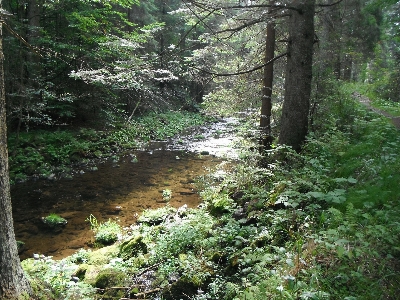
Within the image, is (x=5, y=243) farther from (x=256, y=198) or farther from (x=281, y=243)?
(x=256, y=198)

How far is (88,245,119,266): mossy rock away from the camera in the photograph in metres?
6.29

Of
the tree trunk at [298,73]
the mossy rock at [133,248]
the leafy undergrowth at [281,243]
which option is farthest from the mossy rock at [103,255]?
the tree trunk at [298,73]

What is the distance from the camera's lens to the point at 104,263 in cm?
622

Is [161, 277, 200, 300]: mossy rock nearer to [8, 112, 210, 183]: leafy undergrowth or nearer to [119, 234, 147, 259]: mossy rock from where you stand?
[119, 234, 147, 259]: mossy rock

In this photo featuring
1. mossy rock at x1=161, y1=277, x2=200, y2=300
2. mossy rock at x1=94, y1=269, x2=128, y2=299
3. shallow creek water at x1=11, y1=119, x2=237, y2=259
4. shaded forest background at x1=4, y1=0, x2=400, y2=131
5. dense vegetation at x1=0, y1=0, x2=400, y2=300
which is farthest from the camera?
shallow creek water at x1=11, y1=119, x2=237, y2=259

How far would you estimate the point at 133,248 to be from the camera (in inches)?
256

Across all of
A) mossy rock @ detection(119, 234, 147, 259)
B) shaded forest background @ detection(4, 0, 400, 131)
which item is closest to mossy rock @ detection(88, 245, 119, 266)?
mossy rock @ detection(119, 234, 147, 259)

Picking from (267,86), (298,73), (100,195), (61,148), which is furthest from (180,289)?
(61,148)

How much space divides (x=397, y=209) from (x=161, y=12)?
32301 mm

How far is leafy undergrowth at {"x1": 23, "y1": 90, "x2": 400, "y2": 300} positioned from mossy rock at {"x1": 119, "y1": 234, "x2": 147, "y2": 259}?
0.9 inches

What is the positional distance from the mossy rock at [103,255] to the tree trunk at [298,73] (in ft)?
15.9

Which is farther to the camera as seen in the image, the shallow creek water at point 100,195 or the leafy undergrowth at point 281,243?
the shallow creek water at point 100,195

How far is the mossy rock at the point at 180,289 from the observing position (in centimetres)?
479

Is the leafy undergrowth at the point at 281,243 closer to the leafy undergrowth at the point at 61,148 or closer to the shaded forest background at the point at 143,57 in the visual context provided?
the shaded forest background at the point at 143,57
